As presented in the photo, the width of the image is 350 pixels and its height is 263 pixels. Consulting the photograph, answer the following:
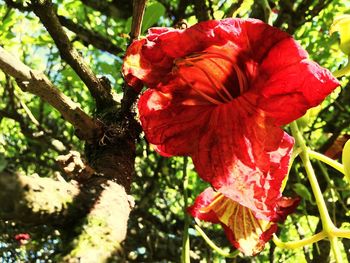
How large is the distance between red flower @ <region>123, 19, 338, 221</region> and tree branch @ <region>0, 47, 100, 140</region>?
0.37 ft

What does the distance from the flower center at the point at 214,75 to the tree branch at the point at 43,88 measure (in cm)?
20

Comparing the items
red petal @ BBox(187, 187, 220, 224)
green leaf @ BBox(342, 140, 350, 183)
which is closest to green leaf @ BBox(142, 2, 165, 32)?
red petal @ BBox(187, 187, 220, 224)

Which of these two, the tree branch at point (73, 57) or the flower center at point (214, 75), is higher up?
the tree branch at point (73, 57)

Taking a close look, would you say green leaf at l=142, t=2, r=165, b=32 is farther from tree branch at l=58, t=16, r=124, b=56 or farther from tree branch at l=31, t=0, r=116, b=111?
tree branch at l=58, t=16, r=124, b=56

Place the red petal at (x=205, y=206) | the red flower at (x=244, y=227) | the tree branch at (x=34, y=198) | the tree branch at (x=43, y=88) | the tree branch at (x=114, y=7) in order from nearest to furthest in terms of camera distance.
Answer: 1. the tree branch at (x=34, y=198)
2. the tree branch at (x=43, y=88)
3. the red flower at (x=244, y=227)
4. the red petal at (x=205, y=206)
5. the tree branch at (x=114, y=7)

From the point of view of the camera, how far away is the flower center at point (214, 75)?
0.96 meters

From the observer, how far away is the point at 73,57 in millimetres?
1086

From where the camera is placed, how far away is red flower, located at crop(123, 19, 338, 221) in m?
0.91

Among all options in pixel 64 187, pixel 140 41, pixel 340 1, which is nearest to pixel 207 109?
pixel 140 41

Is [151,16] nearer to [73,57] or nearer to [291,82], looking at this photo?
[73,57]

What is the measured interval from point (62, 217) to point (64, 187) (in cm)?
3

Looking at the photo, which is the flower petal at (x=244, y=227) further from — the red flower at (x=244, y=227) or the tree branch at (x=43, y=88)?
the tree branch at (x=43, y=88)

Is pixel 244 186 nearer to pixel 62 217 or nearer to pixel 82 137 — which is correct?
pixel 82 137

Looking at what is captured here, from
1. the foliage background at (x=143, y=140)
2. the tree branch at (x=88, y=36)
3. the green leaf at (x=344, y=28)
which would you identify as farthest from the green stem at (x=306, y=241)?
the tree branch at (x=88, y=36)
